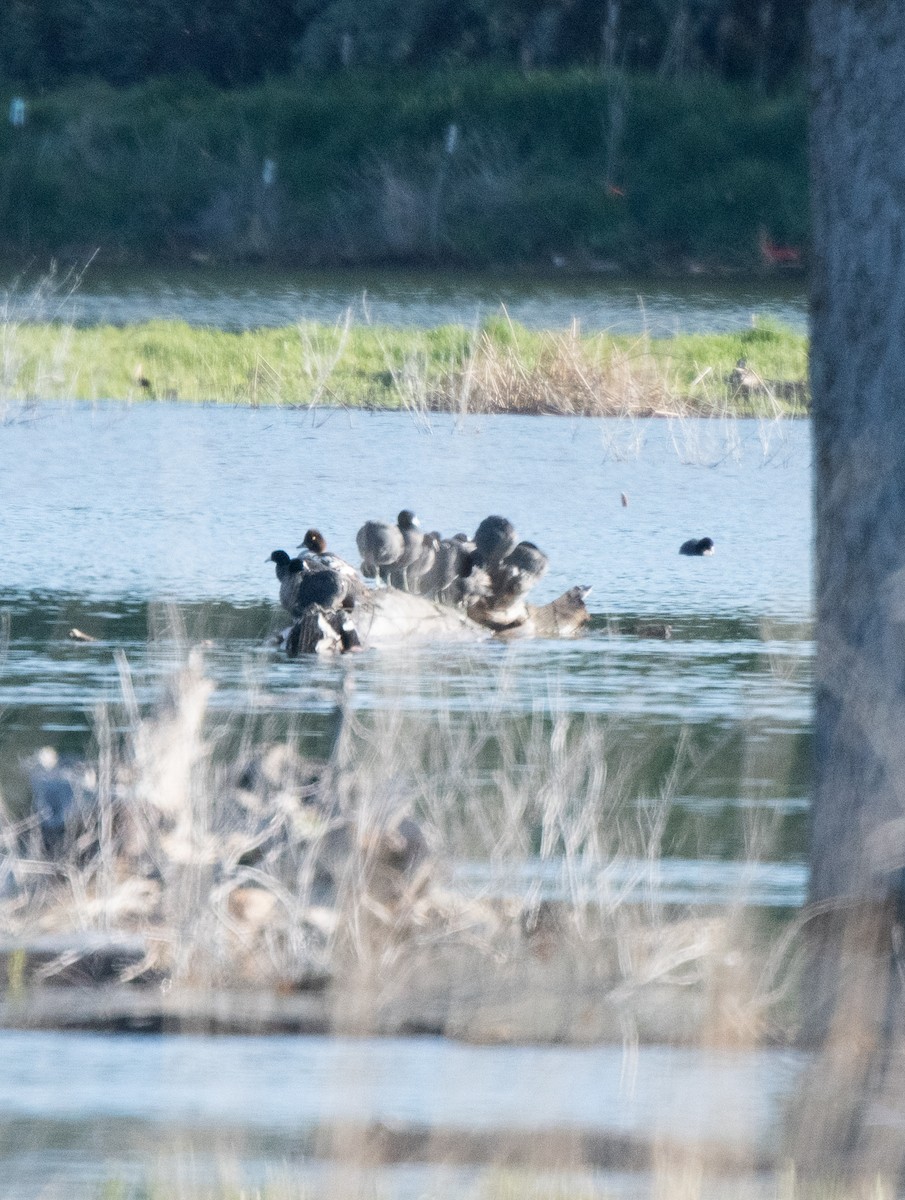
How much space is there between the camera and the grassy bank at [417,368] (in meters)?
16.9

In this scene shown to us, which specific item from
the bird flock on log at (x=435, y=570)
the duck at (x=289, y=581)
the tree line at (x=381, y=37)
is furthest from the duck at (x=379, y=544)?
the tree line at (x=381, y=37)

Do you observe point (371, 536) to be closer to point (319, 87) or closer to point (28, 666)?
point (28, 666)

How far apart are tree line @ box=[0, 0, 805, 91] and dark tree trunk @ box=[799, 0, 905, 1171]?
35.6 metres

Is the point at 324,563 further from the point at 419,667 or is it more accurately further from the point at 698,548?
the point at 698,548

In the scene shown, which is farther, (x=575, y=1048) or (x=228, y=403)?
(x=228, y=403)

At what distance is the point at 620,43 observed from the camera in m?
40.9

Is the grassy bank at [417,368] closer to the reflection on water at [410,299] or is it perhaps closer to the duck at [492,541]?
the reflection on water at [410,299]

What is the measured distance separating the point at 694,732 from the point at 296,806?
2.33 metres

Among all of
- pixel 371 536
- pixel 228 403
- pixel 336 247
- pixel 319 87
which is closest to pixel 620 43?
pixel 319 87

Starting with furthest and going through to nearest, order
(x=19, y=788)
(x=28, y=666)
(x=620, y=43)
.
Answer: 1. (x=620, y=43)
2. (x=28, y=666)
3. (x=19, y=788)

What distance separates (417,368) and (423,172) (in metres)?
21.3

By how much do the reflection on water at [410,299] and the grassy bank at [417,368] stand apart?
1925mm

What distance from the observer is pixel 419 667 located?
28.6 feet

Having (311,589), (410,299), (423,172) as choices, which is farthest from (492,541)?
(423,172)
